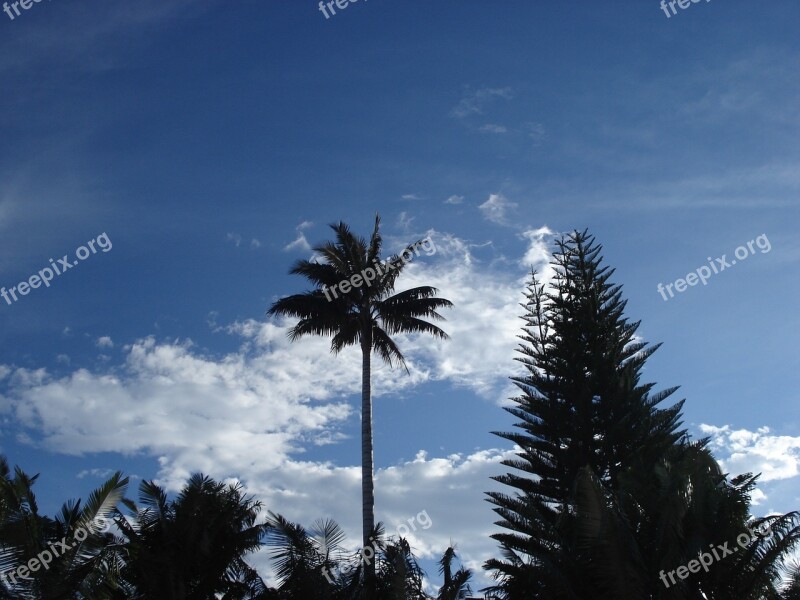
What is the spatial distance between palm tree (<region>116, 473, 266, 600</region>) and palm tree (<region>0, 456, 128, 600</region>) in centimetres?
56

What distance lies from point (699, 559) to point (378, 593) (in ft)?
20.4

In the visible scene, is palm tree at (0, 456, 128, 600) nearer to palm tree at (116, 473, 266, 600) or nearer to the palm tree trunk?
palm tree at (116, 473, 266, 600)

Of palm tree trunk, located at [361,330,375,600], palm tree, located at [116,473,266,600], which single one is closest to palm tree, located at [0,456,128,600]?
palm tree, located at [116,473,266,600]

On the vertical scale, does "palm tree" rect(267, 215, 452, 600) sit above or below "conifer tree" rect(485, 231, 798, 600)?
above

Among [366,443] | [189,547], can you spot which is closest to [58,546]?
[189,547]

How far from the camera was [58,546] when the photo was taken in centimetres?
1802

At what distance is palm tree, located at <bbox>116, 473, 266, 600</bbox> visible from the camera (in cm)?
1853

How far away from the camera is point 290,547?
18703 mm

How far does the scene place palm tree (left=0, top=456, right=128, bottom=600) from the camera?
1736 cm

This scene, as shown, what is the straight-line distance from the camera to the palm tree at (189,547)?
1853 centimetres

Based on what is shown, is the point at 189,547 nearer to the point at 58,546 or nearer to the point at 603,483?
the point at 58,546

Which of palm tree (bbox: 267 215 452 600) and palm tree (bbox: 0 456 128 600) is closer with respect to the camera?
palm tree (bbox: 0 456 128 600)

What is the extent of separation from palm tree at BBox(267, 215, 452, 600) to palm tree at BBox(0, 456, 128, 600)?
9.96 metres

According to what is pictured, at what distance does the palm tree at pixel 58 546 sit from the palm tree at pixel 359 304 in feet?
32.7
